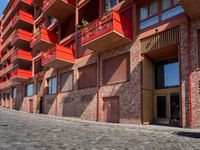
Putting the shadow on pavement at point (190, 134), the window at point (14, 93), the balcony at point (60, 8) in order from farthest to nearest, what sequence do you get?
the window at point (14, 93)
the balcony at point (60, 8)
the shadow on pavement at point (190, 134)

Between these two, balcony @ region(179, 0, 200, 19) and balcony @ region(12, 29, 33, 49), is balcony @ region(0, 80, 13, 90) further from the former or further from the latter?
balcony @ region(179, 0, 200, 19)

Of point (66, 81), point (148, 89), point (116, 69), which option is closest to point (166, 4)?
point (148, 89)

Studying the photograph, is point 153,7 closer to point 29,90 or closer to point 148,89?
point 148,89

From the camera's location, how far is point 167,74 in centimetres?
1727

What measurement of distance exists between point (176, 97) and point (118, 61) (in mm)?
5136

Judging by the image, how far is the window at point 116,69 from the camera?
60.0ft

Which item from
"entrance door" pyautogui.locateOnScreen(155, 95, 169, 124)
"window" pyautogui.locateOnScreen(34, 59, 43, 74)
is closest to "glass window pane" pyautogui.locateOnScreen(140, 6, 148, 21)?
"entrance door" pyautogui.locateOnScreen(155, 95, 169, 124)


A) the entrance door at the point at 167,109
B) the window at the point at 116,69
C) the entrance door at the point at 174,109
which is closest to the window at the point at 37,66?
the window at the point at 116,69

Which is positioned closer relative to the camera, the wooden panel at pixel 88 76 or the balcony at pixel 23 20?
the wooden panel at pixel 88 76

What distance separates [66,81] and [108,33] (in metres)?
9.98

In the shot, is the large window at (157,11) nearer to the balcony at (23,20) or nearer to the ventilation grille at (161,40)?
the ventilation grille at (161,40)

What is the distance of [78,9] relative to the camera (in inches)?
965

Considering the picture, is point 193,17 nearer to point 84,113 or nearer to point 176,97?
point 176,97

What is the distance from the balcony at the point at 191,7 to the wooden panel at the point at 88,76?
9.73 metres
